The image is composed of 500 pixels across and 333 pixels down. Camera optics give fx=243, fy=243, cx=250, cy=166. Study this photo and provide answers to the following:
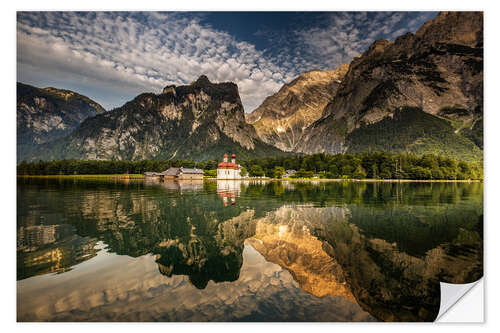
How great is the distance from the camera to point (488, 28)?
8078mm

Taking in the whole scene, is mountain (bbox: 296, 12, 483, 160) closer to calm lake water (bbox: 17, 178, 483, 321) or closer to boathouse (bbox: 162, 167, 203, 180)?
boathouse (bbox: 162, 167, 203, 180)

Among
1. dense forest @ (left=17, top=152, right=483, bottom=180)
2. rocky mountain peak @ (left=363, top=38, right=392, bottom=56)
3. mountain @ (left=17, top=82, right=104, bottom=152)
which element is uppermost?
rocky mountain peak @ (left=363, top=38, right=392, bottom=56)

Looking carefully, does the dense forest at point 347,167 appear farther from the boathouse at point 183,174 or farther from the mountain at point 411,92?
the mountain at point 411,92

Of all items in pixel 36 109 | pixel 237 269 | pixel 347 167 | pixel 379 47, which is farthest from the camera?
pixel 379 47

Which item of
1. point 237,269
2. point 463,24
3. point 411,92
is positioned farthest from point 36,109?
point 411,92

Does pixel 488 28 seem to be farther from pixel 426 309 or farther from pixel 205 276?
pixel 205 276

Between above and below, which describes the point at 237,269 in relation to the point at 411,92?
below

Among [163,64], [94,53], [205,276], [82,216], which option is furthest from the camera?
[163,64]

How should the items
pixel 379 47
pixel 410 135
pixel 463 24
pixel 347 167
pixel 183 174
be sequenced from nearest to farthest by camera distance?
1. pixel 463 24
2. pixel 347 167
3. pixel 183 174
4. pixel 410 135
5. pixel 379 47

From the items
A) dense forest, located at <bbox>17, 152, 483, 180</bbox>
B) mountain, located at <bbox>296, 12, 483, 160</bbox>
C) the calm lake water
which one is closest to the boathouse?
dense forest, located at <bbox>17, 152, 483, 180</bbox>

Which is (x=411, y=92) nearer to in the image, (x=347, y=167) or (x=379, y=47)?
(x=379, y=47)
